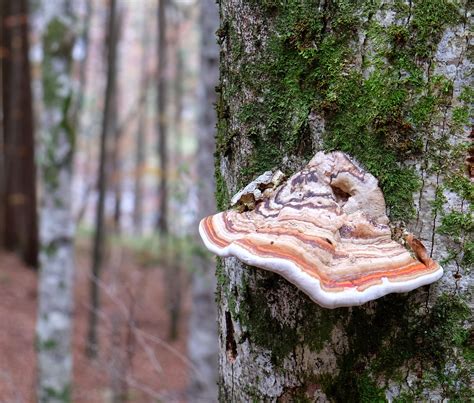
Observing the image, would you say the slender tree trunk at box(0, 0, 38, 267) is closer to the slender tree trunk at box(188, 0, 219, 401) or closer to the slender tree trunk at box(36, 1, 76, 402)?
the slender tree trunk at box(36, 1, 76, 402)

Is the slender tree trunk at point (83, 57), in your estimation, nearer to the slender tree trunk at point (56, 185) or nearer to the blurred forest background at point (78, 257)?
the blurred forest background at point (78, 257)

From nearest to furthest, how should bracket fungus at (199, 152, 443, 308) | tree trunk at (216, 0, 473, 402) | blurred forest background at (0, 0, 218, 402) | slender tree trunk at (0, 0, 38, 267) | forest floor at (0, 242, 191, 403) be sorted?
bracket fungus at (199, 152, 443, 308)
tree trunk at (216, 0, 473, 402)
blurred forest background at (0, 0, 218, 402)
forest floor at (0, 242, 191, 403)
slender tree trunk at (0, 0, 38, 267)

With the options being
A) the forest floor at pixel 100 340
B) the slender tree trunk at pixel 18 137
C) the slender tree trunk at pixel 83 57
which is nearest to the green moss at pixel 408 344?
the forest floor at pixel 100 340

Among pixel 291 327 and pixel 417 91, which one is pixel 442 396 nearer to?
pixel 291 327

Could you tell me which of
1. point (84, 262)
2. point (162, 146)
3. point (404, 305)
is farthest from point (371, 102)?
point (84, 262)

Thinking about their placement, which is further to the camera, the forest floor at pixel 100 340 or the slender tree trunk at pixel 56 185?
the forest floor at pixel 100 340

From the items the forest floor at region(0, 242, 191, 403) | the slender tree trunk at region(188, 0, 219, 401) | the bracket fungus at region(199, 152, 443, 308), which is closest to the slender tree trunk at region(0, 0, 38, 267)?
the forest floor at region(0, 242, 191, 403)
